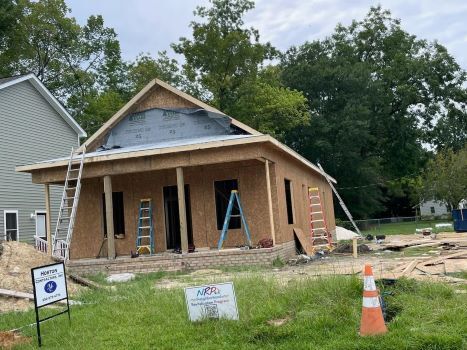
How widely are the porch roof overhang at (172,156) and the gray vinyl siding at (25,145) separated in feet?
18.0

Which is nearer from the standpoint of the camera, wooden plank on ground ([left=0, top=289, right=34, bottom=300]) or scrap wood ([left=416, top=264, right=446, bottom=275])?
scrap wood ([left=416, top=264, right=446, bottom=275])

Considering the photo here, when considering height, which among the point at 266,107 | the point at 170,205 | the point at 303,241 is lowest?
the point at 303,241

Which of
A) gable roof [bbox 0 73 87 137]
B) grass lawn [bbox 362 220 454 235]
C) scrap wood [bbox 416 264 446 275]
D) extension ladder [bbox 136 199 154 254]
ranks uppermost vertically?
gable roof [bbox 0 73 87 137]

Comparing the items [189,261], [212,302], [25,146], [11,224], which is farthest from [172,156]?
[25,146]

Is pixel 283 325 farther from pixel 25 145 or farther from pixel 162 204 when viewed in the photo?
pixel 25 145

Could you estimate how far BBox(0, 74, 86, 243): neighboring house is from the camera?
21.5 m

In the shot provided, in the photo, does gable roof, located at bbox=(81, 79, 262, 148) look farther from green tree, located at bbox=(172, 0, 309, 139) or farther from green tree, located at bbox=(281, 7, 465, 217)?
green tree, located at bbox=(281, 7, 465, 217)

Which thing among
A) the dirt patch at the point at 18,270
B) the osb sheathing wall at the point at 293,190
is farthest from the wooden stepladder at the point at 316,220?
the dirt patch at the point at 18,270

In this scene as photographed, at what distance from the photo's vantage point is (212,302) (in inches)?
263

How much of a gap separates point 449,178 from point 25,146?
34.7 m

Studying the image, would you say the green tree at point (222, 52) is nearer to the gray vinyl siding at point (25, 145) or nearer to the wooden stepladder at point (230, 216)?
the gray vinyl siding at point (25, 145)

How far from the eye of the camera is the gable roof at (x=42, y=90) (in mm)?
22328

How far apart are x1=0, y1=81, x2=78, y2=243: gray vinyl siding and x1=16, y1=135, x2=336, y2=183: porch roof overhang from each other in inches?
216

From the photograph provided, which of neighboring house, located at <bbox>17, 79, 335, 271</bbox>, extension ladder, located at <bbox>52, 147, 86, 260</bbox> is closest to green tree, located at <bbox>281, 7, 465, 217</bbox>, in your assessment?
neighboring house, located at <bbox>17, 79, 335, 271</bbox>
